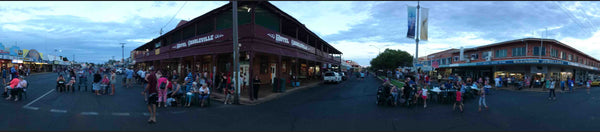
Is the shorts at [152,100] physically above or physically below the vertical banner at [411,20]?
below

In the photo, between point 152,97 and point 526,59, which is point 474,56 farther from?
point 152,97

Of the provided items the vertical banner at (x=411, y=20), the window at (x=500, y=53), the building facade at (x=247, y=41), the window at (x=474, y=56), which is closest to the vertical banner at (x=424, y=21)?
the vertical banner at (x=411, y=20)

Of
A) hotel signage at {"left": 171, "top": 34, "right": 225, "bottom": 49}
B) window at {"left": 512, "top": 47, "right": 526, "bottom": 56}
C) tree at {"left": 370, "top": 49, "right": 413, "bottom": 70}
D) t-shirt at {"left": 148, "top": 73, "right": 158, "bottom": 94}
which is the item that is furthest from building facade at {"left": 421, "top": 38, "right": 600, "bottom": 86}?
t-shirt at {"left": 148, "top": 73, "right": 158, "bottom": 94}

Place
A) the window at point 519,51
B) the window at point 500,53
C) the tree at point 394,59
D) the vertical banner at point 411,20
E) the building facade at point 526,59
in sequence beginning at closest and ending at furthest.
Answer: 1. the vertical banner at point 411,20
2. the building facade at point 526,59
3. the window at point 519,51
4. the window at point 500,53
5. the tree at point 394,59

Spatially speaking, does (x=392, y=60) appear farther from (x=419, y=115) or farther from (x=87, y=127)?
(x=87, y=127)

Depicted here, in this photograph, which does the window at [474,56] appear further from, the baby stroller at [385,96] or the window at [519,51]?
the baby stroller at [385,96]

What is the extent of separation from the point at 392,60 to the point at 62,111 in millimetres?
58801

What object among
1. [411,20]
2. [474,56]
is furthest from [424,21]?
[474,56]

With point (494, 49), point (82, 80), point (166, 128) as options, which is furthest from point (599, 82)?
point (82, 80)

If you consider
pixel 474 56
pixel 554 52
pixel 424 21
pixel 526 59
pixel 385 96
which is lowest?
pixel 385 96

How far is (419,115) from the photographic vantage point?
8086 mm

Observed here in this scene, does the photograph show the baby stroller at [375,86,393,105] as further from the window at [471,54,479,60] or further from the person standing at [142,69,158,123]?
the window at [471,54,479,60]

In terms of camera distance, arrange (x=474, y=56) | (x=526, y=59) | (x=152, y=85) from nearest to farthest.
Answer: (x=152, y=85) → (x=526, y=59) → (x=474, y=56)

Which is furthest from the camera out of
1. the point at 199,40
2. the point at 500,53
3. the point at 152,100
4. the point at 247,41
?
the point at 500,53
